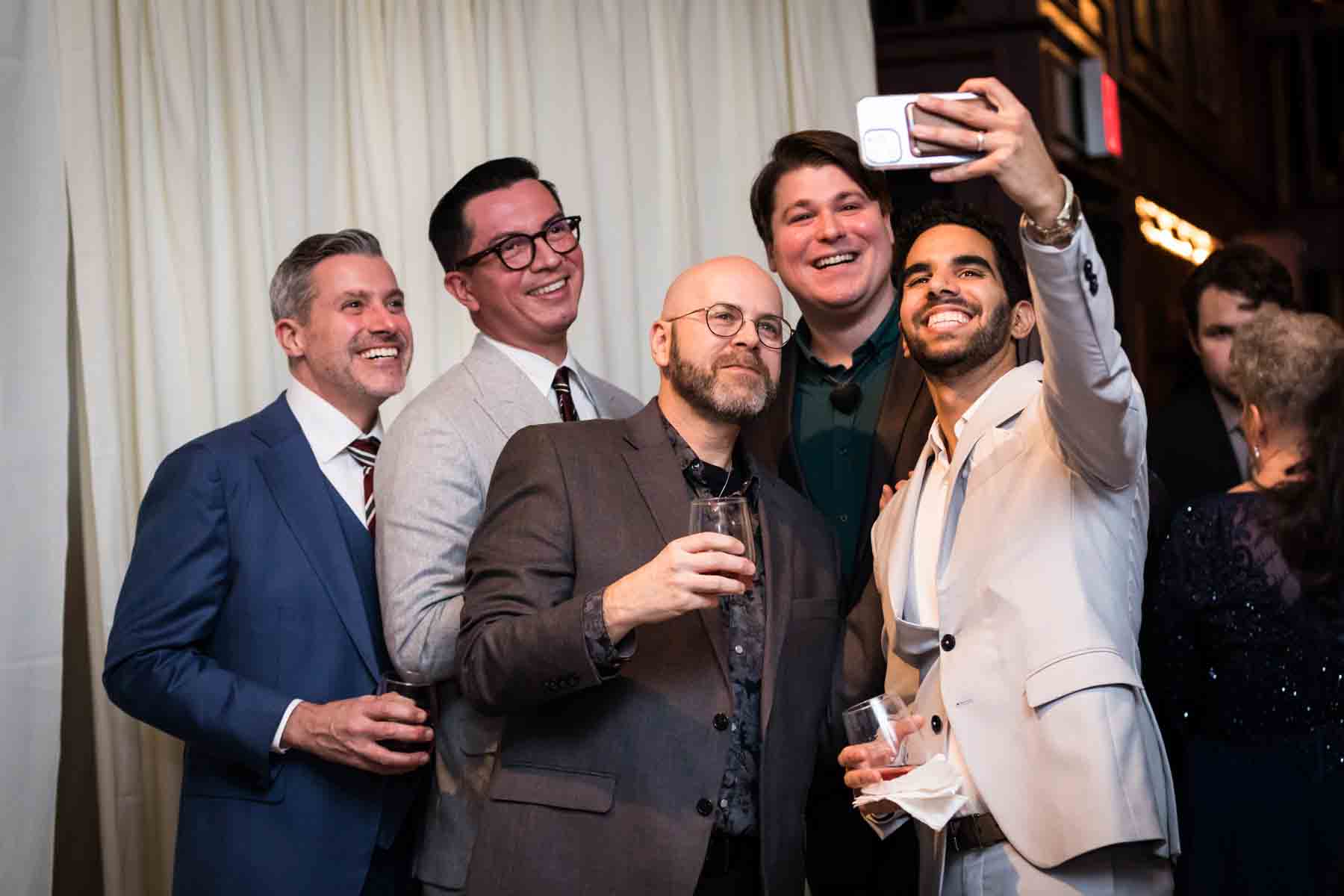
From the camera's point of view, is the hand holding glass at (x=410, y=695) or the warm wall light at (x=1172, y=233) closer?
the hand holding glass at (x=410, y=695)

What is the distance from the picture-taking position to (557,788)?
2.44m

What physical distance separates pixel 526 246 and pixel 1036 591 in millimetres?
1478

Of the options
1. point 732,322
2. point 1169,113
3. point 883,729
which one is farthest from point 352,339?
point 1169,113

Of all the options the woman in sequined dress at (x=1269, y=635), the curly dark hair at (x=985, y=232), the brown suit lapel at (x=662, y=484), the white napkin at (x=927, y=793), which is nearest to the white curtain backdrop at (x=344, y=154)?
the curly dark hair at (x=985, y=232)

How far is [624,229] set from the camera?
4156 millimetres

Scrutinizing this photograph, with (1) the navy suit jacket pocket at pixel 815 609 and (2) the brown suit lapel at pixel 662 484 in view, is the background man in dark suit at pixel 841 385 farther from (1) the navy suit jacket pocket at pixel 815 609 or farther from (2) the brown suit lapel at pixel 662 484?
(2) the brown suit lapel at pixel 662 484

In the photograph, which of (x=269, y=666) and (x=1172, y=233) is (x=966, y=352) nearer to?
(x=269, y=666)

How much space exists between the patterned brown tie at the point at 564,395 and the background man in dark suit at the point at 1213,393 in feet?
5.23

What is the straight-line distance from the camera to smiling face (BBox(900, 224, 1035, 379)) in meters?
2.63

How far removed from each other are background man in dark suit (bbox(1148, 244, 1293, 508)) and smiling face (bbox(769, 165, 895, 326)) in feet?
3.42

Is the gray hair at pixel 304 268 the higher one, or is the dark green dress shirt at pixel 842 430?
the gray hair at pixel 304 268

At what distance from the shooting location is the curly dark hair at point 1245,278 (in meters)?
3.87

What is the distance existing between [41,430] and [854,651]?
77.0 inches

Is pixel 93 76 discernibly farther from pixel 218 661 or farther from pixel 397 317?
pixel 218 661
